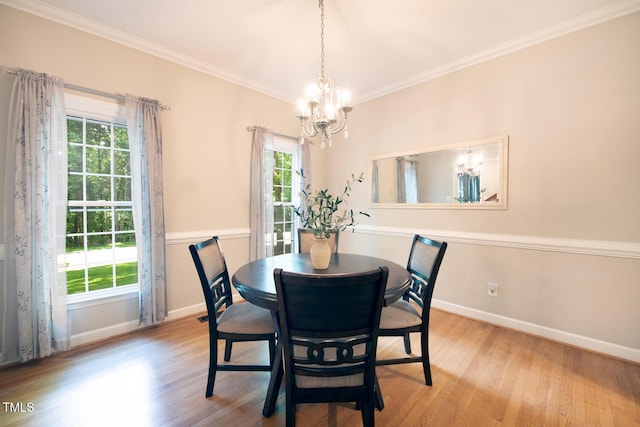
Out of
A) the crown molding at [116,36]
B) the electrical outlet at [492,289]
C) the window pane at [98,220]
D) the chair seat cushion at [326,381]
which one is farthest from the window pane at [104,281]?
the electrical outlet at [492,289]

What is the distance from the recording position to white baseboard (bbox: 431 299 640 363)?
2184mm

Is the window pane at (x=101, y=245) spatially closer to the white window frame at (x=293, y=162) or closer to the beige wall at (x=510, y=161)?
the beige wall at (x=510, y=161)

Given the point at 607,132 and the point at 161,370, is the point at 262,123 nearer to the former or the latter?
the point at 161,370

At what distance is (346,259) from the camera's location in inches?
89.4

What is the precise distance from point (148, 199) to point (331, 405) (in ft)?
7.79

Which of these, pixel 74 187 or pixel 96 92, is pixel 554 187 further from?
pixel 74 187

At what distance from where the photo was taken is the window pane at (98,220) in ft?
8.28

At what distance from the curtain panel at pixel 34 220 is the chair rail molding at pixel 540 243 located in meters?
3.48

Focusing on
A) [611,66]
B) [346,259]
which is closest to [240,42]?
[346,259]

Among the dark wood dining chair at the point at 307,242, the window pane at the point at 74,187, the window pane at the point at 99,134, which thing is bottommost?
the dark wood dining chair at the point at 307,242

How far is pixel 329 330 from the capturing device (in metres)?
1.13

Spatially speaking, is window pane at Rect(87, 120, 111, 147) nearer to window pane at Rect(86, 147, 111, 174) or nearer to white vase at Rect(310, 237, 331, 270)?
window pane at Rect(86, 147, 111, 174)

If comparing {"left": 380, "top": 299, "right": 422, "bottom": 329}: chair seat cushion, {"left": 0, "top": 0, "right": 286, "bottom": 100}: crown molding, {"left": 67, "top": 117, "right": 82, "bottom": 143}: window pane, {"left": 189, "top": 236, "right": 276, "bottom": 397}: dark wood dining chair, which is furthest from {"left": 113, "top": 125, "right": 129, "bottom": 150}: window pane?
{"left": 380, "top": 299, "right": 422, "bottom": 329}: chair seat cushion

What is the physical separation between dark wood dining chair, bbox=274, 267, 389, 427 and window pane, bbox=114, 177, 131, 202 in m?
2.46
